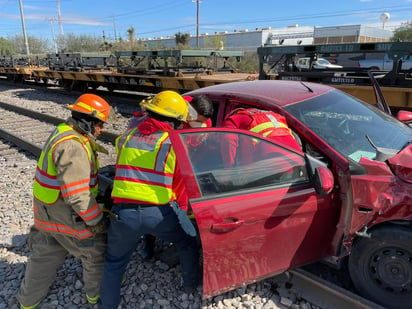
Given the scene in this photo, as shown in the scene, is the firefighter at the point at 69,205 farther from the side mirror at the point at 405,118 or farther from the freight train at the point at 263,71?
the freight train at the point at 263,71

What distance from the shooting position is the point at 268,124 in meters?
2.63

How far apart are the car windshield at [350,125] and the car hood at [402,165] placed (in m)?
0.21

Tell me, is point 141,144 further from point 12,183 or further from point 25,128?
point 25,128

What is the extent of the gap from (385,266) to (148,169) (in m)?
1.82

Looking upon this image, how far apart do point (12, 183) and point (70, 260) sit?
2776 millimetres

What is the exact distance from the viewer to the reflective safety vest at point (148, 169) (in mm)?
2287

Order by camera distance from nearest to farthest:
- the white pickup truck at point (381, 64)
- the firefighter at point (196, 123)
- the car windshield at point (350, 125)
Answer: the firefighter at point (196, 123) < the car windshield at point (350, 125) < the white pickup truck at point (381, 64)

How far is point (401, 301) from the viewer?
2416 mm

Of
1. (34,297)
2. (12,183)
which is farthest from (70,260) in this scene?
(12,183)

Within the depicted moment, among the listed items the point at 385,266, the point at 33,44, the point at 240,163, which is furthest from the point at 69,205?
the point at 33,44

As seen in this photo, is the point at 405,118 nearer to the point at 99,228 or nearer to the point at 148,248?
the point at 148,248

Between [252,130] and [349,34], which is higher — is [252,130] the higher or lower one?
the lower one

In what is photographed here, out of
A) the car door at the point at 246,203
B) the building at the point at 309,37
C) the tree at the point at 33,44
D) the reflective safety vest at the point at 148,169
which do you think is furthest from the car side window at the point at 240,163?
the tree at the point at 33,44

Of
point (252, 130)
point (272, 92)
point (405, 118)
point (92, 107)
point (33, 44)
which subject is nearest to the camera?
point (92, 107)
